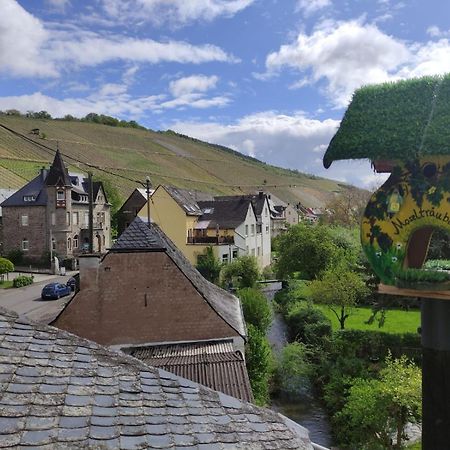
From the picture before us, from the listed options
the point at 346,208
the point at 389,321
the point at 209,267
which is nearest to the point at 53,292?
the point at 209,267

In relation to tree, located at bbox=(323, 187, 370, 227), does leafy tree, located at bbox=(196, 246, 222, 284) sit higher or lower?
lower

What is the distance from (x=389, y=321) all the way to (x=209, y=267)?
14.8 meters

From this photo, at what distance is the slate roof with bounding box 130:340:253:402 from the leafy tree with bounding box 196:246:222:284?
25490mm

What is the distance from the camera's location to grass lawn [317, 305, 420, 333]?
2961cm

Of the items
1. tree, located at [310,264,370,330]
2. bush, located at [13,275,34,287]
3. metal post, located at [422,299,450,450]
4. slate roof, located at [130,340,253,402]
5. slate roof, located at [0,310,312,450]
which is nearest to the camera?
slate roof, located at [0,310,312,450]

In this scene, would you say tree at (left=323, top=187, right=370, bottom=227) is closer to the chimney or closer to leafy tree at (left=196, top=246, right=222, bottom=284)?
leafy tree at (left=196, top=246, right=222, bottom=284)

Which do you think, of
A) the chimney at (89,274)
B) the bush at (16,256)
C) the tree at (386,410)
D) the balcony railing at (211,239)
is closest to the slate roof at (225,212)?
the balcony railing at (211,239)

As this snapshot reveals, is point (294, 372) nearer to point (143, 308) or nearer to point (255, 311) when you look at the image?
point (255, 311)

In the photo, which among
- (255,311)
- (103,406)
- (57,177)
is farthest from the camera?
(57,177)

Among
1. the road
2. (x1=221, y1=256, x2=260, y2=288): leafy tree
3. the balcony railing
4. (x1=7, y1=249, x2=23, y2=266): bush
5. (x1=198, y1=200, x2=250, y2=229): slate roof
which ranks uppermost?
(x1=198, y1=200, x2=250, y2=229): slate roof

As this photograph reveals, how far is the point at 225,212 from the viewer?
47.2 metres

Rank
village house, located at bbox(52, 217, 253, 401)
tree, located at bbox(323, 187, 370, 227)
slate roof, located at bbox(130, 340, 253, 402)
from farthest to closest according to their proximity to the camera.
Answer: tree, located at bbox(323, 187, 370, 227) → village house, located at bbox(52, 217, 253, 401) → slate roof, located at bbox(130, 340, 253, 402)

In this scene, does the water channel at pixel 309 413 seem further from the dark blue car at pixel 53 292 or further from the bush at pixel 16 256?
the bush at pixel 16 256

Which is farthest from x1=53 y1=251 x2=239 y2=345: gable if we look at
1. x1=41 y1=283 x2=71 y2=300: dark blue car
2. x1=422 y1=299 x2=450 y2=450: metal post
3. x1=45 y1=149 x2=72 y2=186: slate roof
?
x1=45 y1=149 x2=72 y2=186: slate roof
